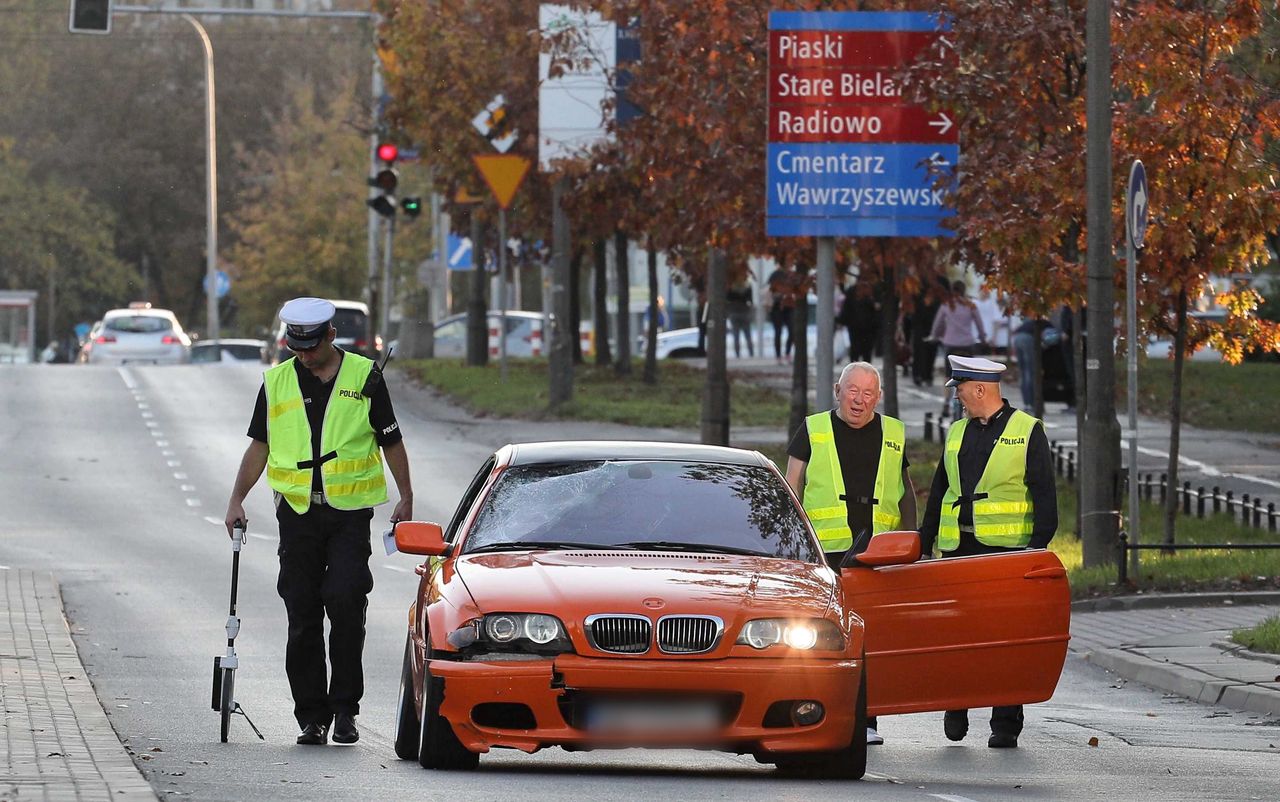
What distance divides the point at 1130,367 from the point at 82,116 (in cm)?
7431

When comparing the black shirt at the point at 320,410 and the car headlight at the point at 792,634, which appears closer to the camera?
the car headlight at the point at 792,634

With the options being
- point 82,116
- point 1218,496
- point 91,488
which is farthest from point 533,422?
point 82,116

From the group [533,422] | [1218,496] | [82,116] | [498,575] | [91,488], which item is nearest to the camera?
[498,575]

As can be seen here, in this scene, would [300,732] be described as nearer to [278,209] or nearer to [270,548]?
[270,548]

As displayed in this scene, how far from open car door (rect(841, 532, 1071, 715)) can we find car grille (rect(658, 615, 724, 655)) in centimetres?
137

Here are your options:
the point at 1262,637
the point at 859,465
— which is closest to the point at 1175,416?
the point at 1262,637

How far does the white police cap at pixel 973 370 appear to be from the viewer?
1137cm

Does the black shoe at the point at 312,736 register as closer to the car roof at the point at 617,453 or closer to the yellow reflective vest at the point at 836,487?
the car roof at the point at 617,453

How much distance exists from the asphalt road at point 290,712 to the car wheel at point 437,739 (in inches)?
3.0

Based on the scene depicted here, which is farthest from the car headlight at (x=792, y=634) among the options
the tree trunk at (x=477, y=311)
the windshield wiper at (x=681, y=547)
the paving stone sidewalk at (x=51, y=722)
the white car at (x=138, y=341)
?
the white car at (x=138, y=341)

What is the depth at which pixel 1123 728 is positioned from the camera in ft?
39.5

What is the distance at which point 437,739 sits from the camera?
908cm

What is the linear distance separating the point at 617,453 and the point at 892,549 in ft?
3.79

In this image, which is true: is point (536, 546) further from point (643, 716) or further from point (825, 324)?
point (825, 324)
